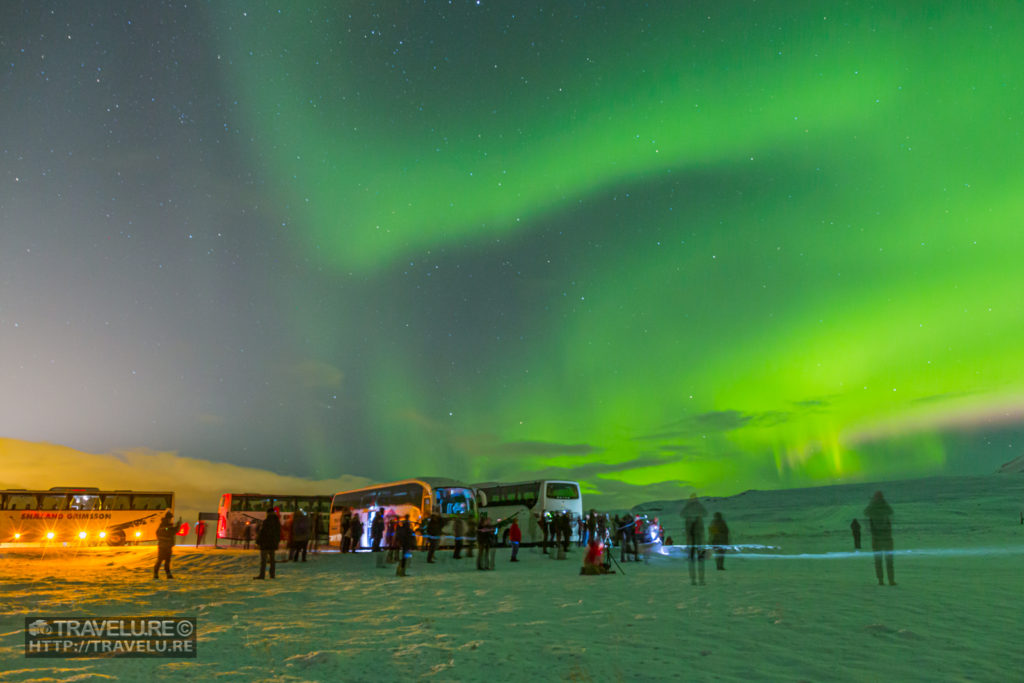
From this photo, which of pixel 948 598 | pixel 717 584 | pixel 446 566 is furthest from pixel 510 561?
pixel 948 598

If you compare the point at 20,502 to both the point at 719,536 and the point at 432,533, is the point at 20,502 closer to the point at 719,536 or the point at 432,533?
the point at 432,533

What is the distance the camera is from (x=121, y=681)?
287 inches

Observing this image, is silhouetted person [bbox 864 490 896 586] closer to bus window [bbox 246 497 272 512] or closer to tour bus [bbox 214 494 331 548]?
tour bus [bbox 214 494 331 548]

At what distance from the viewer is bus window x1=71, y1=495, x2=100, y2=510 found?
1602 inches

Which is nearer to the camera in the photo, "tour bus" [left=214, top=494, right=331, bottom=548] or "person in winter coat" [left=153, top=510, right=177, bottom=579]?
"person in winter coat" [left=153, top=510, right=177, bottom=579]

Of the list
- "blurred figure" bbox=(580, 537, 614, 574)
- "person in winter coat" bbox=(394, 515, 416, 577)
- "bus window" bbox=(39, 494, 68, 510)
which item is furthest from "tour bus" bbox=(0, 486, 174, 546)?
"blurred figure" bbox=(580, 537, 614, 574)

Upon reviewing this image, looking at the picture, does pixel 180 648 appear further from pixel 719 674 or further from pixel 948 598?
pixel 948 598

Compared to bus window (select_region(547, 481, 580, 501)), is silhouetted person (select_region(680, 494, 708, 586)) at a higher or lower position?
lower

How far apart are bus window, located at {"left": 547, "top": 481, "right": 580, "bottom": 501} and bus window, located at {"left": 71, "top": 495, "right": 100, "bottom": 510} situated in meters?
28.2

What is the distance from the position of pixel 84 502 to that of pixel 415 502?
2356 centimetres

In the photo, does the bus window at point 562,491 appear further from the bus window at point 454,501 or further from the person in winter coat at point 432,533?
the person in winter coat at point 432,533

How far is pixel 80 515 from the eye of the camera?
40.6 metres

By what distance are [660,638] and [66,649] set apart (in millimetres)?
8186

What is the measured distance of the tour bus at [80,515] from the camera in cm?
3950
